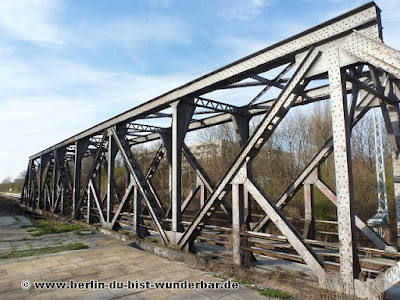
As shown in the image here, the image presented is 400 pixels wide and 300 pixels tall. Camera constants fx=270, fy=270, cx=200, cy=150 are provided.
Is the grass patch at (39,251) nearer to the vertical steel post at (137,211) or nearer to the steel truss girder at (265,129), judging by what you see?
the vertical steel post at (137,211)

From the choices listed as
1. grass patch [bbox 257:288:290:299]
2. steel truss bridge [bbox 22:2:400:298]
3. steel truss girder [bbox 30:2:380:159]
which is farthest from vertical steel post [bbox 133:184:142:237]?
grass patch [bbox 257:288:290:299]

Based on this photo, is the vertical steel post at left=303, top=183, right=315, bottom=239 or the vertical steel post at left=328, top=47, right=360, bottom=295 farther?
the vertical steel post at left=303, top=183, right=315, bottom=239

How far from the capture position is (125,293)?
4.59 m

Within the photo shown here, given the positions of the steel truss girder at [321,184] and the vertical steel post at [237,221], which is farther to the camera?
the steel truss girder at [321,184]

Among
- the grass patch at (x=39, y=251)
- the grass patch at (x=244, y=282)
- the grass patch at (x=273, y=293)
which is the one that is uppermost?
the grass patch at (x=273, y=293)

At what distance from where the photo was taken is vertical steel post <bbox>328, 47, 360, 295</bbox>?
4020 millimetres

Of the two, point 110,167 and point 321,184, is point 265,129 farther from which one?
point 110,167

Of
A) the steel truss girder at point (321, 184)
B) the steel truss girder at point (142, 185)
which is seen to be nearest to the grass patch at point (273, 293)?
the steel truss girder at point (321, 184)

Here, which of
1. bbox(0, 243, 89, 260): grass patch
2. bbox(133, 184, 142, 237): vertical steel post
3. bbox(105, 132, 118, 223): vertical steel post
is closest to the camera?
bbox(0, 243, 89, 260): grass patch

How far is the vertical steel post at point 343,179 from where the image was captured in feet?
13.2

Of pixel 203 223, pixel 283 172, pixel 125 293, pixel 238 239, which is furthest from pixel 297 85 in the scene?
pixel 283 172

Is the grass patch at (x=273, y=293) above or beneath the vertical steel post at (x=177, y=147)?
beneath

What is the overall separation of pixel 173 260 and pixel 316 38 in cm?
602

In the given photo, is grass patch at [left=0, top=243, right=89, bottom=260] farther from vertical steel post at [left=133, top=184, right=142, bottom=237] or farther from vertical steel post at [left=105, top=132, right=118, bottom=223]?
vertical steel post at [left=105, top=132, right=118, bottom=223]
